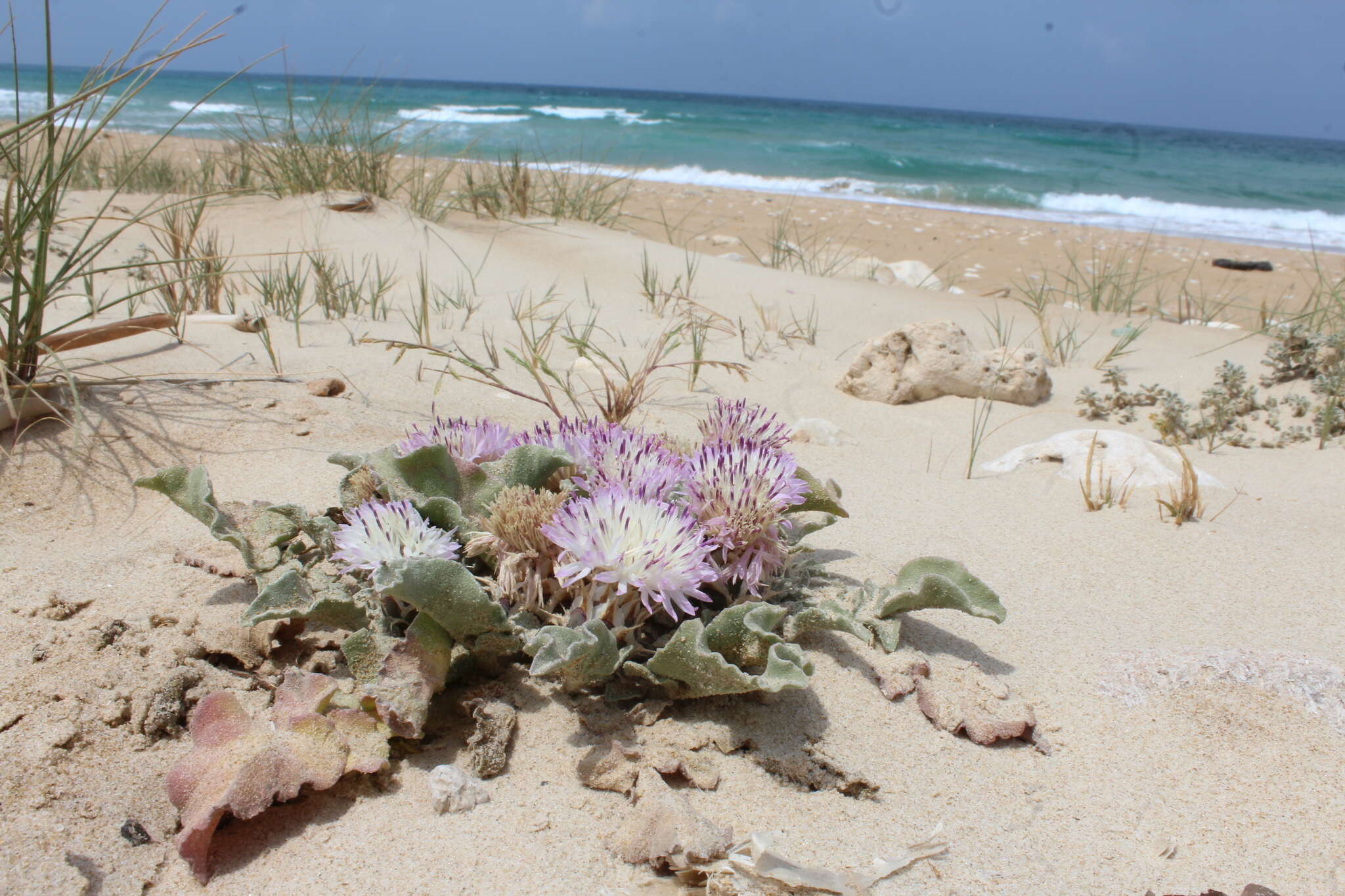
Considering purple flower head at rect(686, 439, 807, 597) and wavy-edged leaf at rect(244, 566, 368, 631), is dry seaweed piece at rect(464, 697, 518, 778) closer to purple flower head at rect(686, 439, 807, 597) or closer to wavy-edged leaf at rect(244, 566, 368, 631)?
wavy-edged leaf at rect(244, 566, 368, 631)

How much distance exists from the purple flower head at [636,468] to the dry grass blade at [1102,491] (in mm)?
1324

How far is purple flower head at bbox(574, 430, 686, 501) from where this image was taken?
4.83 feet

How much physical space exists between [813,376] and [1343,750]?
2477mm

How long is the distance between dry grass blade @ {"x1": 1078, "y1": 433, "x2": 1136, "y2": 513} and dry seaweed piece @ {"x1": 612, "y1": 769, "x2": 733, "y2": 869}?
1545 millimetres

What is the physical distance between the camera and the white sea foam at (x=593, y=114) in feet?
116

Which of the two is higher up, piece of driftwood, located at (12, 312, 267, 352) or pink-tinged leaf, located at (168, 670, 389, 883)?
piece of driftwood, located at (12, 312, 267, 352)

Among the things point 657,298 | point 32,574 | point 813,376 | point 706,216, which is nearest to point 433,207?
point 657,298

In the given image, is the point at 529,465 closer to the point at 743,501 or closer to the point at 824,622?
the point at 743,501

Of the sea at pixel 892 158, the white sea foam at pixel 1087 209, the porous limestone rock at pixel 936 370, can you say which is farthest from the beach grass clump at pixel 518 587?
the white sea foam at pixel 1087 209

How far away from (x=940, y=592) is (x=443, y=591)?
31.9 inches

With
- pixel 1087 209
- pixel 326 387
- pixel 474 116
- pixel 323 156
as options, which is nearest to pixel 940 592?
pixel 326 387

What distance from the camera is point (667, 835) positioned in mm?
1241

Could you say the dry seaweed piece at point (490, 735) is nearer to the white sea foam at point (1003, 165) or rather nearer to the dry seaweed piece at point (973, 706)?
the dry seaweed piece at point (973, 706)

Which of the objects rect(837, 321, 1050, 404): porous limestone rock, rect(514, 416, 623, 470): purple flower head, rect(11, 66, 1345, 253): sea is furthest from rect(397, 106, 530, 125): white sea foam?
rect(514, 416, 623, 470): purple flower head
